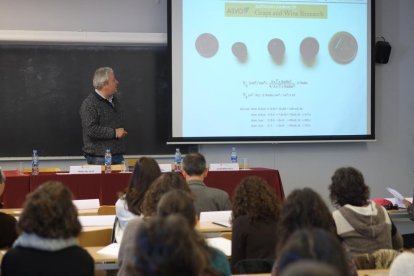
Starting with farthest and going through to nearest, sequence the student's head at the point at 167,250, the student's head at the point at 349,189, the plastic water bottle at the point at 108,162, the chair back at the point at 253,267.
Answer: the plastic water bottle at the point at 108,162 < the student's head at the point at 349,189 < the chair back at the point at 253,267 < the student's head at the point at 167,250

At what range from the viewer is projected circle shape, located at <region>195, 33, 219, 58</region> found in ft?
23.6

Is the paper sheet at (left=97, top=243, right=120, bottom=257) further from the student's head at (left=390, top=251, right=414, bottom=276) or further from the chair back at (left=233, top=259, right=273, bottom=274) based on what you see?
the student's head at (left=390, top=251, right=414, bottom=276)

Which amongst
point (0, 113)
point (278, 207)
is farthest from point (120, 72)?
point (278, 207)

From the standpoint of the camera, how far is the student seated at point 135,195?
12.1ft

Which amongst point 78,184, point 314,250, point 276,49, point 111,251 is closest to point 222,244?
point 111,251

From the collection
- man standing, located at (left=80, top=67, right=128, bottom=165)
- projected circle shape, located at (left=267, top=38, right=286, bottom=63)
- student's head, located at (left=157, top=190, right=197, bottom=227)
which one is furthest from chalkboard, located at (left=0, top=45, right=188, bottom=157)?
student's head, located at (left=157, top=190, right=197, bottom=227)

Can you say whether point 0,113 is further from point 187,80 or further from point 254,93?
point 254,93

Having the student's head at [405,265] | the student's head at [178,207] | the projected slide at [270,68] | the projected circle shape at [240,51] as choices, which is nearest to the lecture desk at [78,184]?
the projected slide at [270,68]

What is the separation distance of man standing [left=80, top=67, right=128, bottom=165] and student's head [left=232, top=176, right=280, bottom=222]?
10.1ft

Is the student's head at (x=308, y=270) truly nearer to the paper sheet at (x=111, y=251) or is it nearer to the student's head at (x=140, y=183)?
the paper sheet at (x=111, y=251)

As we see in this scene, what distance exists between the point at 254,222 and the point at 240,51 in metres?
4.37

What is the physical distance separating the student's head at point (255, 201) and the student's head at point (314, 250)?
5.32 ft

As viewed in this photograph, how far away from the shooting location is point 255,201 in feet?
10.6

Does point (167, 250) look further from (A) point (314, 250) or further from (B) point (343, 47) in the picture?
(B) point (343, 47)
